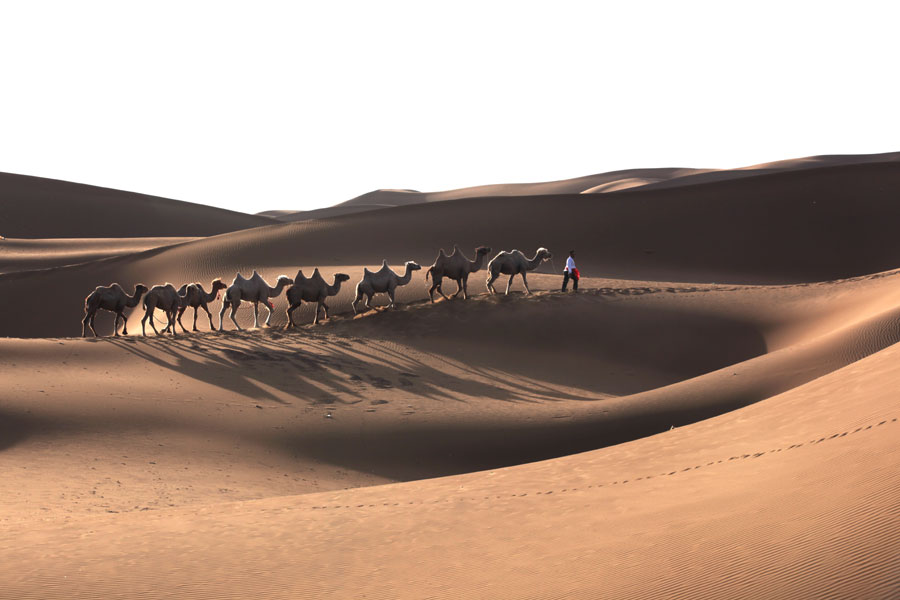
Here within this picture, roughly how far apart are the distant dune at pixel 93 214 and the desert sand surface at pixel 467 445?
142 ft

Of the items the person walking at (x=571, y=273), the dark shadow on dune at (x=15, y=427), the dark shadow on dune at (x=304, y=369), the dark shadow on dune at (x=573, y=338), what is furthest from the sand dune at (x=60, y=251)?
the dark shadow on dune at (x=15, y=427)

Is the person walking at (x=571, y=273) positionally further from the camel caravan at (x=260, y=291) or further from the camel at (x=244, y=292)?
the camel at (x=244, y=292)

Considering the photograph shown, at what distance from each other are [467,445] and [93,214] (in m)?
73.6

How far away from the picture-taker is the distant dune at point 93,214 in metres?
76.9

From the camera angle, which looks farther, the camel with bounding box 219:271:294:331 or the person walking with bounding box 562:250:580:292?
the person walking with bounding box 562:250:580:292

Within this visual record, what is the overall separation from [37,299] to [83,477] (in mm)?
25492

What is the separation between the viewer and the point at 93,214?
8081 centimetres

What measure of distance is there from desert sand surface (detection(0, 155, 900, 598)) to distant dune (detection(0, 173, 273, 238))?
142 ft

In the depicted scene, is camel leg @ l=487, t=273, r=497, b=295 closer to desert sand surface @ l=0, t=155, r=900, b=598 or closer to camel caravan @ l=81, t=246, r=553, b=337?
camel caravan @ l=81, t=246, r=553, b=337

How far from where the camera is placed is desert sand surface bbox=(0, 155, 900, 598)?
638 cm

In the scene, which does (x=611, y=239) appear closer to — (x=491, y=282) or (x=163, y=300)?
(x=491, y=282)

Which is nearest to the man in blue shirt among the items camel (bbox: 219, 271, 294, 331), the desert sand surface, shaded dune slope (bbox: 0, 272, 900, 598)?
the desert sand surface

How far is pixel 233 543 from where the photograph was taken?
8211mm

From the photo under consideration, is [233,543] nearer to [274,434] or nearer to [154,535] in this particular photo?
[154,535]
